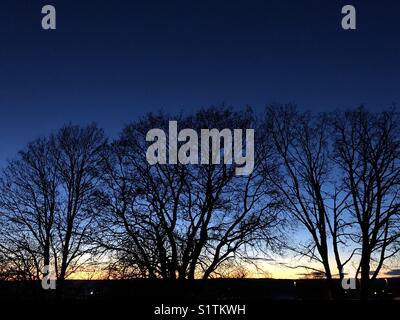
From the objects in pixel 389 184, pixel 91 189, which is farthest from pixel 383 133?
pixel 91 189

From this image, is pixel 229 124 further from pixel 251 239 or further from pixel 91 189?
pixel 91 189

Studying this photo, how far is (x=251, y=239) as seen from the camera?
21562mm
